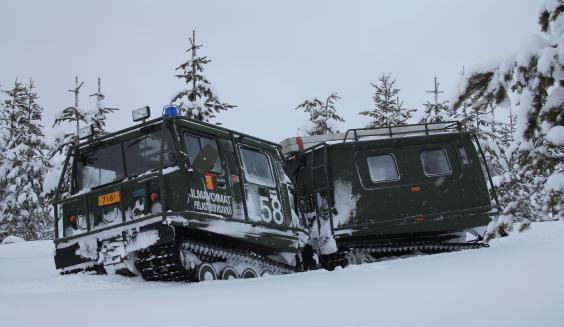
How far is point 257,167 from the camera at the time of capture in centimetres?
1100

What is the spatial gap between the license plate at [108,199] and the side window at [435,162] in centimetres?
621

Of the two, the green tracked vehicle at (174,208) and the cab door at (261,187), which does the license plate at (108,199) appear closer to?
the green tracked vehicle at (174,208)

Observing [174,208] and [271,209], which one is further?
[271,209]

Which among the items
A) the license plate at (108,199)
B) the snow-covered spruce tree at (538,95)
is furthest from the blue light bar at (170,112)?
the snow-covered spruce tree at (538,95)

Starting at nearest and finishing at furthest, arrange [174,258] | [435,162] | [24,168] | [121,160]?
[174,258] → [121,160] → [435,162] → [24,168]

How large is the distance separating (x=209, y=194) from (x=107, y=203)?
5.21 ft

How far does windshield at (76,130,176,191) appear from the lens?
960cm

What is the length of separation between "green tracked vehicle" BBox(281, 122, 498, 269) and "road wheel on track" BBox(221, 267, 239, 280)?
8.03 feet

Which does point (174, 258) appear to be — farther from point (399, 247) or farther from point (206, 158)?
point (399, 247)

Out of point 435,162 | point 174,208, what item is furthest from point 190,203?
point 435,162

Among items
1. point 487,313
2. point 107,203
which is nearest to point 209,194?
point 107,203

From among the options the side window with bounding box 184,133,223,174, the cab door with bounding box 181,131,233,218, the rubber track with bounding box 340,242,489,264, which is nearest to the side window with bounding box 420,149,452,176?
the rubber track with bounding box 340,242,489,264

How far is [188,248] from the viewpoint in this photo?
8.92m

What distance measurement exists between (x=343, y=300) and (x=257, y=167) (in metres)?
5.48
